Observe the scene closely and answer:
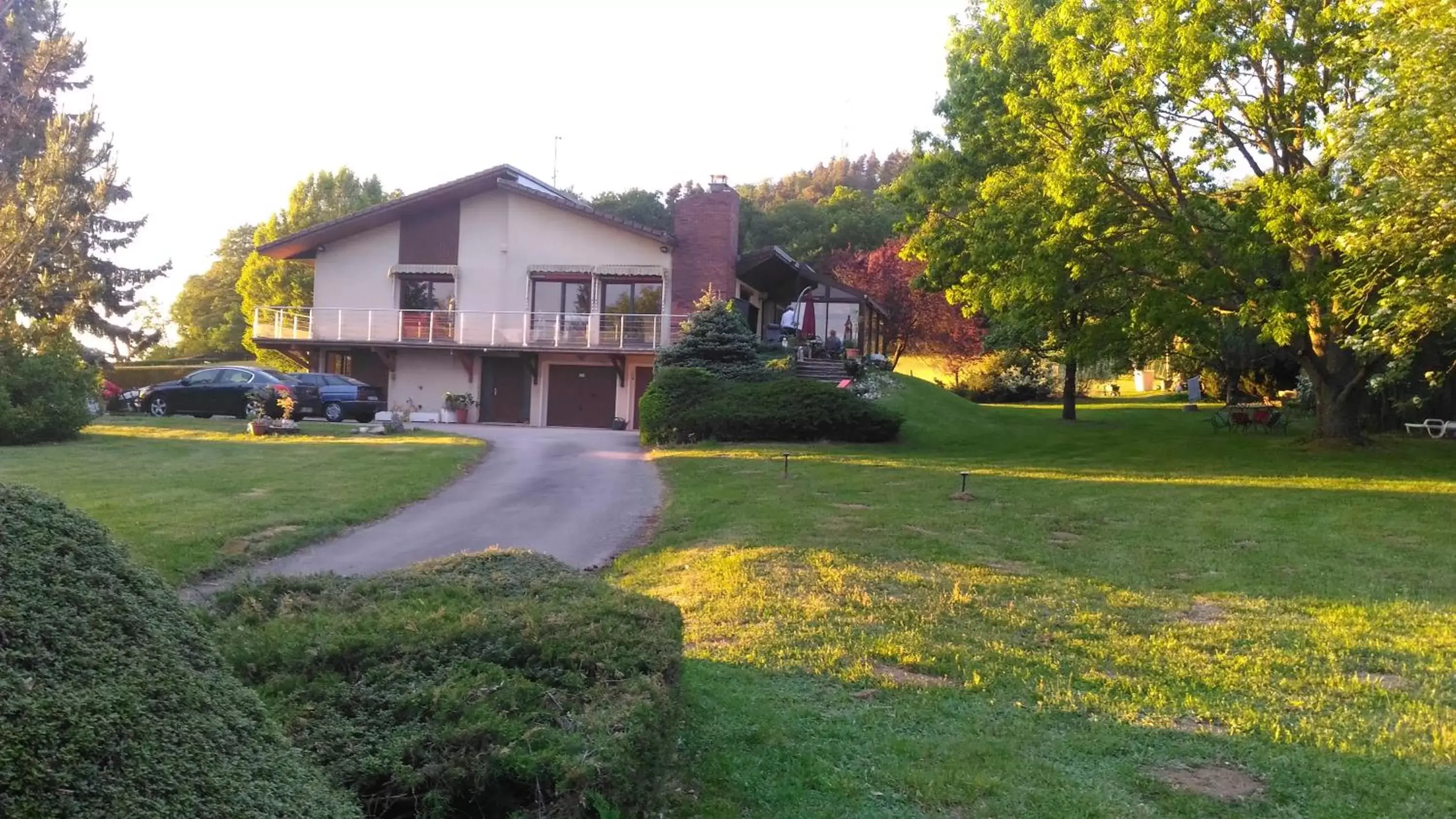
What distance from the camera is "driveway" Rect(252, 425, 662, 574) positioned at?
10.1 meters

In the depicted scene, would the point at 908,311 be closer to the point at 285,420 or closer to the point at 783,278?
the point at 783,278

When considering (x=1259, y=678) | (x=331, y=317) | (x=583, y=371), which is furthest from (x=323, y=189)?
(x=1259, y=678)

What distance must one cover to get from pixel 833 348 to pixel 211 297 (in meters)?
55.9

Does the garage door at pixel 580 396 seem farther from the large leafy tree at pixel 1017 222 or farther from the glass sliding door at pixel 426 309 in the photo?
the large leafy tree at pixel 1017 222

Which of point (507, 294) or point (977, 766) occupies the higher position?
point (507, 294)

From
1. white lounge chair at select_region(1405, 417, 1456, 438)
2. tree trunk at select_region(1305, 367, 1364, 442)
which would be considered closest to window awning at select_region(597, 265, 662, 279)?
tree trunk at select_region(1305, 367, 1364, 442)

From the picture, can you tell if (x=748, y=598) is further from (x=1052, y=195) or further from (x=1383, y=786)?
(x=1052, y=195)

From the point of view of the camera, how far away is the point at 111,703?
221cm

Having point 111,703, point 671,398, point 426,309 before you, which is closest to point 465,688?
point 111,703

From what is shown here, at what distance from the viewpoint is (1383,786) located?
4312 mm

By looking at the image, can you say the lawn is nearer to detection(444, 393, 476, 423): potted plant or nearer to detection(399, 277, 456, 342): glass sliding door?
detection(444, 393, 476, 423): potted plant

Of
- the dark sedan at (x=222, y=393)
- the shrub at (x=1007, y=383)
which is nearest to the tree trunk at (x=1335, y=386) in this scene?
the shrub at (x=1007, y=383)

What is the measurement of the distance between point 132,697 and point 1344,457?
20952 mm

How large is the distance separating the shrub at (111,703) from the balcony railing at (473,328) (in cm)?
2736
